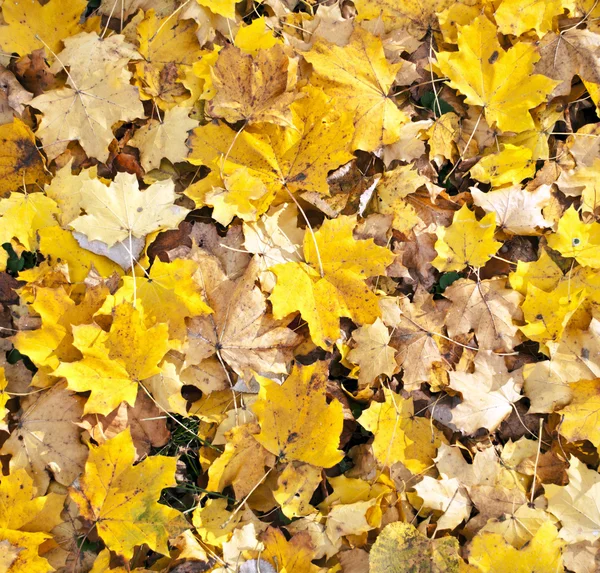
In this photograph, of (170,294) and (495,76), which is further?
(495,76)

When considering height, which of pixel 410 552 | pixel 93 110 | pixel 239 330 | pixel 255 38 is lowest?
pixel 410 552

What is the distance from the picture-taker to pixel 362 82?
181 centimetres

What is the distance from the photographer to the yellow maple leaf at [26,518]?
1468 millimetres

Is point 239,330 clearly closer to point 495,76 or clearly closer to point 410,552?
point 410,552

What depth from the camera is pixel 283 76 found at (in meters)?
1.73

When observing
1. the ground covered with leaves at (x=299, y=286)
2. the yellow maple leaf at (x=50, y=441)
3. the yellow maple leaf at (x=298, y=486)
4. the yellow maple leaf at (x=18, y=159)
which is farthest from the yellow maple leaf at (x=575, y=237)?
the yellow maple leaf at (x=18, y=159)

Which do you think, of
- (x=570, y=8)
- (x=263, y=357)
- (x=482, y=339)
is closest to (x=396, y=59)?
(x=570, y=8)

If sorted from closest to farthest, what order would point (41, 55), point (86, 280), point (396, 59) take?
point (86, 280), point (41, 55), point (396, 59)

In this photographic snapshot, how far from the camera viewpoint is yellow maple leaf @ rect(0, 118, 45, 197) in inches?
69.3

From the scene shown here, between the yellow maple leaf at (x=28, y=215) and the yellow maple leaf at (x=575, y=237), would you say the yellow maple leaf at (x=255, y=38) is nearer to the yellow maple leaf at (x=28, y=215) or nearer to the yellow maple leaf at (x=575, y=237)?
the yellow maple leaf at (x=28, y=215)

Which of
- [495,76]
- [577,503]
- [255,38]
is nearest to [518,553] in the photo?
[577,503]

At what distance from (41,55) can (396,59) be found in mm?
1145

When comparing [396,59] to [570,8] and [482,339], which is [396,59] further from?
[482,339]

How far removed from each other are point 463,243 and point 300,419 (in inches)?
30.1
